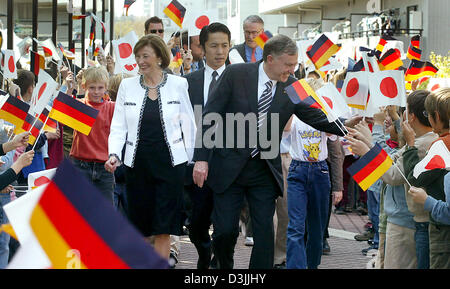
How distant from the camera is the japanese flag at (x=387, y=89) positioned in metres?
5.92

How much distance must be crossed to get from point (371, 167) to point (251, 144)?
105cm

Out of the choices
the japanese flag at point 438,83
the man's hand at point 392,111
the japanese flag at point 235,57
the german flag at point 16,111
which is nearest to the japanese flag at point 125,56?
the japanese flag at point 235,57

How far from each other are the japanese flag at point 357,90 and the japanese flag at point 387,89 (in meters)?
0.24

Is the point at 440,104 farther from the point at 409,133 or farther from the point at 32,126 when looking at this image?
the point at 32,126

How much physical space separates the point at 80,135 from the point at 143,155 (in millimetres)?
1550

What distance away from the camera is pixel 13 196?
5.91 metres

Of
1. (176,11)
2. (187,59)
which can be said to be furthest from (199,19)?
(176,11)

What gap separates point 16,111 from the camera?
6.14 metres

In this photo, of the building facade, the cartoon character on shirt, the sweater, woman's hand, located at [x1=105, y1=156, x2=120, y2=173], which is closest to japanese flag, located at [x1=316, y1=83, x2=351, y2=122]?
the sweater

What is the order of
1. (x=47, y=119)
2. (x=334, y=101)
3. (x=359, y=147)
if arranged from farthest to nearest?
(x=47, y=119) → (x=334, y=101) → (x=359, y=147)

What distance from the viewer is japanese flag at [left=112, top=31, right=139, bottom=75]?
952 cm

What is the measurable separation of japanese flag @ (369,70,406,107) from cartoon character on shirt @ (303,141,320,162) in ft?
4.32
